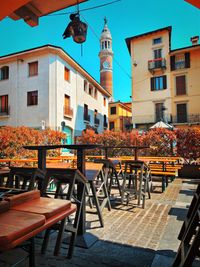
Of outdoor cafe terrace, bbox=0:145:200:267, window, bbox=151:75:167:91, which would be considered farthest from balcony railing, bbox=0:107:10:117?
window, bbox=151:75:167:91

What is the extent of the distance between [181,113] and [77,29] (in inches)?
920

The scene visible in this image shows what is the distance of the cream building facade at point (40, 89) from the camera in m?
17.1

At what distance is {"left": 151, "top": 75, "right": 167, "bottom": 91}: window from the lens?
25.5m

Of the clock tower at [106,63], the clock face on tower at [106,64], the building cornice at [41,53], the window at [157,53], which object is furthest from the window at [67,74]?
the clock face on tower at [106,64]

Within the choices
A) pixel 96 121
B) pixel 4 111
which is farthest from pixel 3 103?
pixel 96 121

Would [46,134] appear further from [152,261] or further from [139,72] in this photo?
[139,72]

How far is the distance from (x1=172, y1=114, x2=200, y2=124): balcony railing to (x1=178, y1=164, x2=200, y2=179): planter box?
17.5 m

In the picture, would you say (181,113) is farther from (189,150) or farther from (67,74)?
(189,150)

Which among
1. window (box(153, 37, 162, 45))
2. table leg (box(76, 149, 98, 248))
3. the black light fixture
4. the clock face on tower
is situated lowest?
table leg (box(76, 149, 98, 248))

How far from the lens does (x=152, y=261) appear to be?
2291 mm

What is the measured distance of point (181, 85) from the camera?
24.8m

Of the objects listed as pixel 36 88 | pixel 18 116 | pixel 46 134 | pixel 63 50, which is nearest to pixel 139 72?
pixel 63 50

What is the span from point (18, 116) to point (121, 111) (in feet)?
63.1

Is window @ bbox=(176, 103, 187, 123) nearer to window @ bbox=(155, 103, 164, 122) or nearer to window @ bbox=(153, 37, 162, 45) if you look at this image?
window @ bbox=(155, 103, 164, 122)
